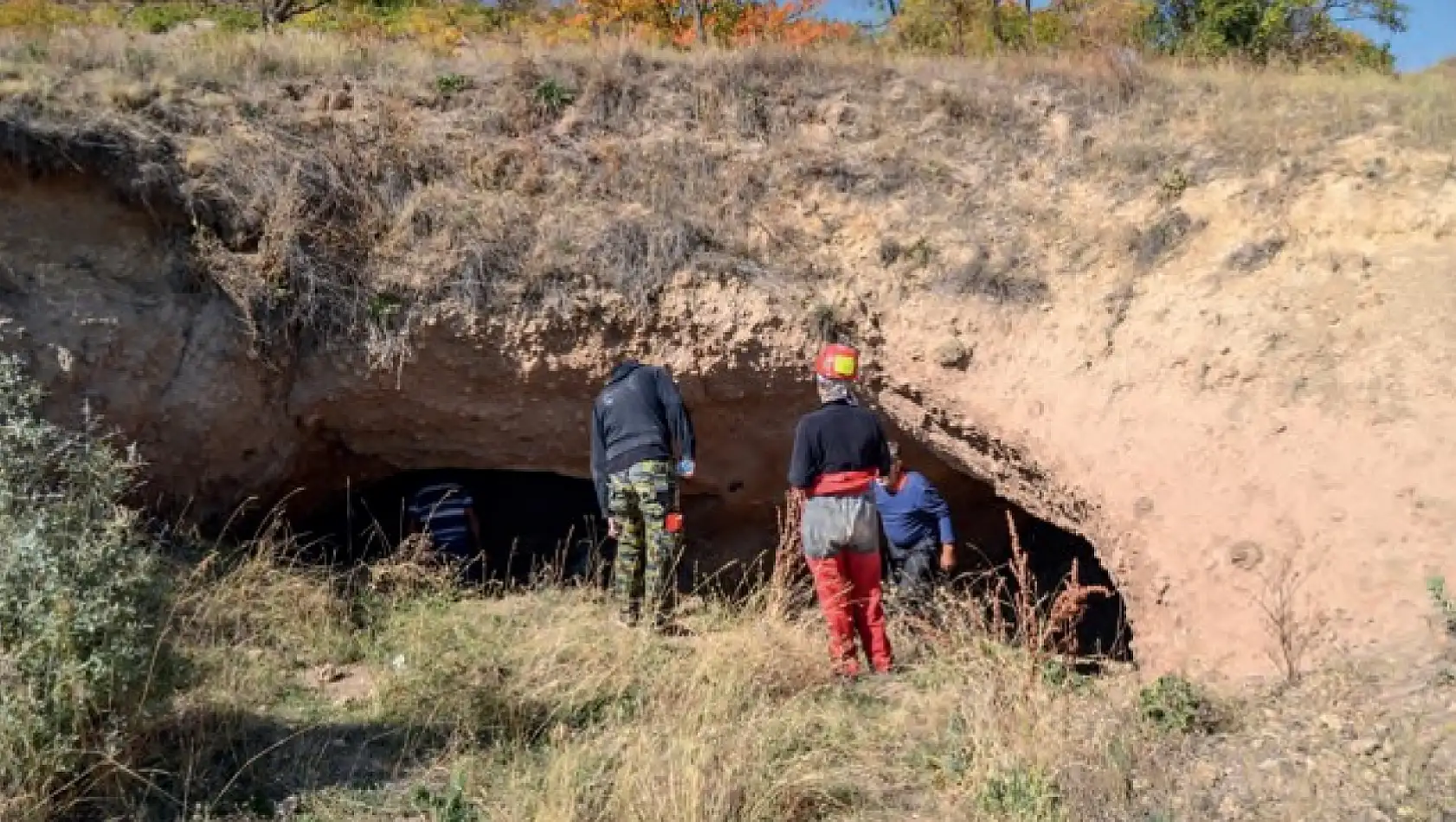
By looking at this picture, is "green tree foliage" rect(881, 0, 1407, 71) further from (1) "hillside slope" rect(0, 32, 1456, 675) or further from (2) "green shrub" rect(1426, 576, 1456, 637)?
(2) "green shrub" rect(1426, 576, 1456, 637)

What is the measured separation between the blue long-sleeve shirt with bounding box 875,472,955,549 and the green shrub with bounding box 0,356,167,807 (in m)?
3.91

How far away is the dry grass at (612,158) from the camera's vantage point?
680cm

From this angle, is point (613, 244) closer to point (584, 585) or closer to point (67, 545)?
point (584, 585)

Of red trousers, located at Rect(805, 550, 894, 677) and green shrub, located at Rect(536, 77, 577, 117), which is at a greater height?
green shrub, located at Rect(536, 77, 577, 117)

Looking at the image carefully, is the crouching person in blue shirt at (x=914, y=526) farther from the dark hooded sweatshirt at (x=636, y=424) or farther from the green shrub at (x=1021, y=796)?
the green shrub at (x=1021, y=796)

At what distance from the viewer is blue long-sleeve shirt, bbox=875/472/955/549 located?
6566 millimetres

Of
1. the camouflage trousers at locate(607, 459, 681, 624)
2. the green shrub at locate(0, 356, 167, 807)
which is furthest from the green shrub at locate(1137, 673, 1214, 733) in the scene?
the green shrub at locate(0, 356, 167, 807)

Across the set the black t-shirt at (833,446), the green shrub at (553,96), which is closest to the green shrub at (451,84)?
the green shrub at (553,96)

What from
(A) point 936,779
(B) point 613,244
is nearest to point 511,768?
(A) point 936,779

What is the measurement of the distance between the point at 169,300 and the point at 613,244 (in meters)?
2.48

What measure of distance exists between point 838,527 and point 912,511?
1.57 m

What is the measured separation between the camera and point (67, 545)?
12.3ft

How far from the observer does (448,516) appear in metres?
7.12

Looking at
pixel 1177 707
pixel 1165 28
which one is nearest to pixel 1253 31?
pixel 1165 28
